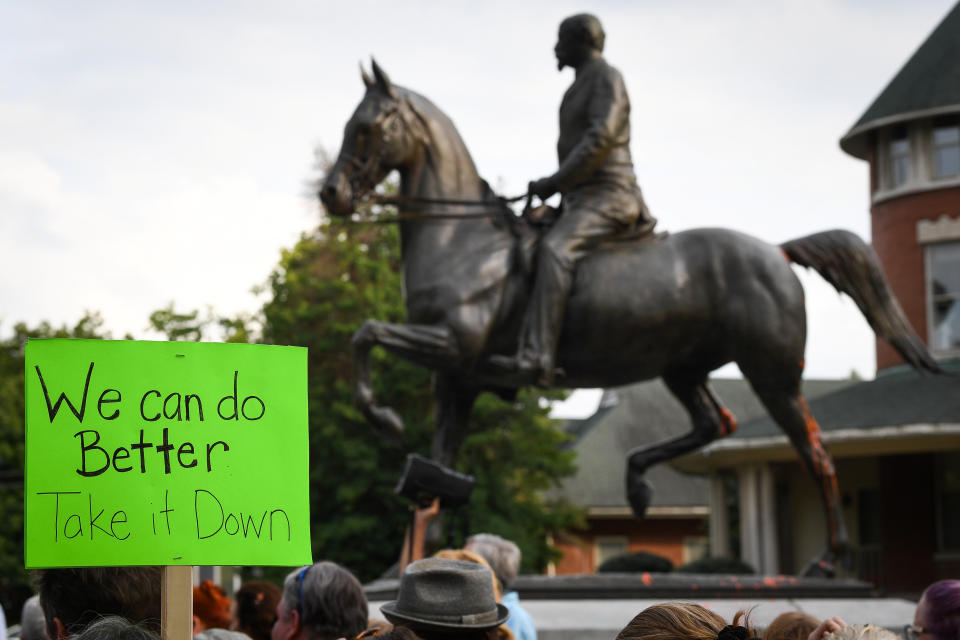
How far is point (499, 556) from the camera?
20.5ft

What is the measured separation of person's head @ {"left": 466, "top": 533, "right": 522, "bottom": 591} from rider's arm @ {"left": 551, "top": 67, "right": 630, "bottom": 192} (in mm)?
3903

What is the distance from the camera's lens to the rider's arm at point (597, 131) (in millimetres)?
9586

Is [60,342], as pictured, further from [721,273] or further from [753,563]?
[753,563]

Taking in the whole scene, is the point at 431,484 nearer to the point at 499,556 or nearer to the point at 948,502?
the point at 499,556

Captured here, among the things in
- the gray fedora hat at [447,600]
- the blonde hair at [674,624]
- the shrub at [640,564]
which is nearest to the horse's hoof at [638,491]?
the shrub at [640,564]

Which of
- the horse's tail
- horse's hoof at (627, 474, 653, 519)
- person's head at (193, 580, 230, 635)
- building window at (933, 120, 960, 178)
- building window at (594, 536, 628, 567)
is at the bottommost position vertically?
building window at (594, 536, 628, 567)

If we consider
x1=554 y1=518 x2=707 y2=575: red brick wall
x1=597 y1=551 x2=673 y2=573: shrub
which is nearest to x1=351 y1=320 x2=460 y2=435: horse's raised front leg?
x1=597 y1=551 x2=673 y2=573: shrub

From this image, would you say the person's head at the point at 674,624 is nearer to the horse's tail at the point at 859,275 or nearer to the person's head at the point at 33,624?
the person's head at the point at 33,624

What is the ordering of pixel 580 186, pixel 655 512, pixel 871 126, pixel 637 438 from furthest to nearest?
pixel 637 438 < pixel 655 512 < pixel 871 126 < pixel 580 186

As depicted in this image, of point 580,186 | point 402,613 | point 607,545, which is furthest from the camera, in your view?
point 607,545

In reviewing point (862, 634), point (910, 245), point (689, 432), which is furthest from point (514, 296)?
point (910, 245)

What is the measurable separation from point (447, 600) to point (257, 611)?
1.91 m

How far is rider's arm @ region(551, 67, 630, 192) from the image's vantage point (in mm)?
9586

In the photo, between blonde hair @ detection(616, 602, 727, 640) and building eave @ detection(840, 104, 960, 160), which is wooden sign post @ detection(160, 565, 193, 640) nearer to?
blonde hair @ detection(616, 602, 727, 640)
